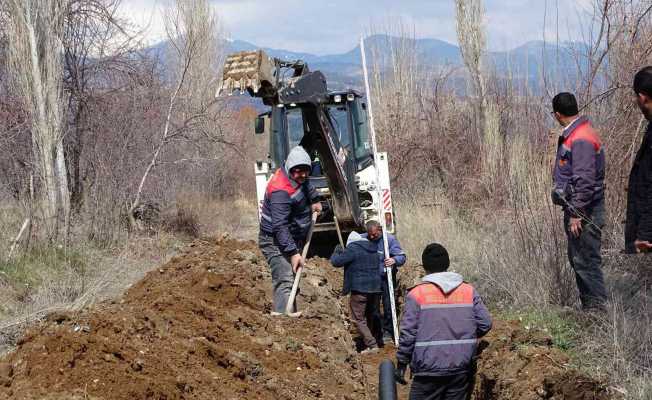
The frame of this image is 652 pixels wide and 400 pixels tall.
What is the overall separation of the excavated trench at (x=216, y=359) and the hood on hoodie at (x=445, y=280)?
936 millimetres

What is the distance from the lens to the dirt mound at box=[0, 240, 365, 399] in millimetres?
5273

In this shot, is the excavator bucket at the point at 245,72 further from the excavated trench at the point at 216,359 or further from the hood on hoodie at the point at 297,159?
the excavated trench at the point at 216,359

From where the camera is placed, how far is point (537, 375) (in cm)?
571

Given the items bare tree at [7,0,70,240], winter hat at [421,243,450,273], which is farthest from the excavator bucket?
bare tree at [7,0,70,240]

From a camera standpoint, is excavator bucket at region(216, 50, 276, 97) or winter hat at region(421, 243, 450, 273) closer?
winter hat at region(421, 243, 450, 273)

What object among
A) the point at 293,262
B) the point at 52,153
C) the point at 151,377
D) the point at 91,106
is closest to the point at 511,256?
the point at 293,262

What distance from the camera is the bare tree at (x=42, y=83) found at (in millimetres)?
13812

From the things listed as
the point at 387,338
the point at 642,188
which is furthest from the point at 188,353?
the point at 387,338

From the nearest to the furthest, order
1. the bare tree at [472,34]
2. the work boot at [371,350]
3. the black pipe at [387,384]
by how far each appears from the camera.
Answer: the black pipe at [387,384], the work boot at [371,350], the bare tree at [472,34]

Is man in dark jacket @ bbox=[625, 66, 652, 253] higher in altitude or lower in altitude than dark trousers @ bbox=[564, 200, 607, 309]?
higher

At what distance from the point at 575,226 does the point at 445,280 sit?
6.53 ft

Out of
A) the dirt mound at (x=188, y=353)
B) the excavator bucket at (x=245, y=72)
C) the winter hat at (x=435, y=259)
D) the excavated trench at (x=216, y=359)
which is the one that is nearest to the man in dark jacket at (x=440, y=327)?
the winter hat at (x=435, y=259)

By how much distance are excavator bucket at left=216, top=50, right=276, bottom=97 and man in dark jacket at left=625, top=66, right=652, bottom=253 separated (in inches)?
193

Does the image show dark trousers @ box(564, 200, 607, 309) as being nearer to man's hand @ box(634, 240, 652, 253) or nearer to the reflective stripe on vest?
man's hand @ box(634, 240, 652, 253)
